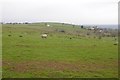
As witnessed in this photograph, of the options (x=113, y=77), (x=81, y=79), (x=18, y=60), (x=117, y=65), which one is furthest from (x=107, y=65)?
(x=18, y=60)

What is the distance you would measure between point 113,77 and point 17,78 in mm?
9222

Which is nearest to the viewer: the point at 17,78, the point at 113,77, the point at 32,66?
the point at 17,78

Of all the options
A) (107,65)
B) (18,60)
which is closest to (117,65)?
(107,65)

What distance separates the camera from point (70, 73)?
25.7 m

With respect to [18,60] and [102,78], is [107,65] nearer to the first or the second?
[102,78]

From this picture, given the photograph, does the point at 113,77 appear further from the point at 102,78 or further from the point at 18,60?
the point at 18,60

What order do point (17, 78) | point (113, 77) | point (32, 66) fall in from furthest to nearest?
1. point (32, 66)
2. point (113, 77)
3. point (17, 78)

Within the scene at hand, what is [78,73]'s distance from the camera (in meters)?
25.9

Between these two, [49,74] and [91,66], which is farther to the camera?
[91,66]

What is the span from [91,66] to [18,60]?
951cm

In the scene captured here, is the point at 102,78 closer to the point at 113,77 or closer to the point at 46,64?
the point at 113,77

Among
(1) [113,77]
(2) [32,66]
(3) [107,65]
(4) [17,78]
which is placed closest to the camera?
(4) [17,78]

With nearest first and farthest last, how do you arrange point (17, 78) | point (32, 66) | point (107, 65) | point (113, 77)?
point (17, 78) → point (113, 77) → point (32, 66) → point (107, 65)

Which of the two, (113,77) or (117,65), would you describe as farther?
(117,65)
